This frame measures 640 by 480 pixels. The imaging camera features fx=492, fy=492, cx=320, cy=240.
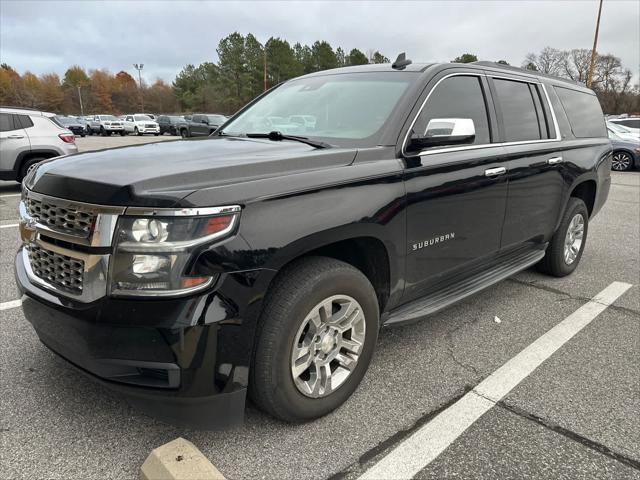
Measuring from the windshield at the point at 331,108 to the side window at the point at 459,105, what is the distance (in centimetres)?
20

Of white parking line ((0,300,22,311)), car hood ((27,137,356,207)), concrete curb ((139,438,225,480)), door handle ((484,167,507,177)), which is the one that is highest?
car hood ((27,137,356,207))

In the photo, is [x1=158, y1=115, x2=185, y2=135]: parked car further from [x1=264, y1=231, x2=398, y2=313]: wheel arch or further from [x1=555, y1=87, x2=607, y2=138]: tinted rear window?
[x1=264, y1=231, x2=398, y2=313]: wheel arch

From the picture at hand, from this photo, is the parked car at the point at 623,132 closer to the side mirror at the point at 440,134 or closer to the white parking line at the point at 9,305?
the side mirror at the point at 440,134

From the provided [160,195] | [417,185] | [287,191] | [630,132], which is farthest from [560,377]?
[630,132]

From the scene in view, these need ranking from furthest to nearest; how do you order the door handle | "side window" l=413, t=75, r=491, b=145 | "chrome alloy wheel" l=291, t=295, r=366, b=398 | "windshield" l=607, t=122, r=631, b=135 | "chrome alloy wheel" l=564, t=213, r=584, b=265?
"windshield" l=607, t=122, r=631, b=135 → "chrome alloy wheel" l=564, t=213, r=584, b=265 → the door handle → "side window" l=413, t=75, r=491, b=145 → "chrome alloy wheel" l=291, t=295, r=366, b=398

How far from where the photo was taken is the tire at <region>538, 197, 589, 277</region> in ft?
15.0

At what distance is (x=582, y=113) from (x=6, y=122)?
947 centimetres

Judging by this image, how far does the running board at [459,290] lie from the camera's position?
9.60ft

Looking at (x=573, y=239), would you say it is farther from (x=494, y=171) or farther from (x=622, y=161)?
(x=622, y=161)

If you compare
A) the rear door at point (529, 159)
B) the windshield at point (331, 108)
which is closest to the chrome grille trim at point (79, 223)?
the windshield at point (331, 108)

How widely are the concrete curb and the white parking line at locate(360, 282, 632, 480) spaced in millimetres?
682

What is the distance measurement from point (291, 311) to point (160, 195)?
2.47 feet

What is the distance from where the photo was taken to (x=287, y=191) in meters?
2.19

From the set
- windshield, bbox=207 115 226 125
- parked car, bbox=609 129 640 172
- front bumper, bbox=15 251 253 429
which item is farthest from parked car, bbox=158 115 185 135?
front bumper, bbox=15 251 253 429
